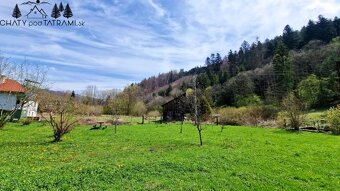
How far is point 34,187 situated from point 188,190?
588cm

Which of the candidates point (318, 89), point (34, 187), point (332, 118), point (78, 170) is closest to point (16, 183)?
point (34, 187)

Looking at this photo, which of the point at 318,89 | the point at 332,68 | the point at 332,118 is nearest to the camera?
the point at 332,118

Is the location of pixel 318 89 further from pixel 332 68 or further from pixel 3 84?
pixel 3 84

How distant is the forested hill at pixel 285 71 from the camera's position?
7019cm

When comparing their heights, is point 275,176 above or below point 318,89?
below

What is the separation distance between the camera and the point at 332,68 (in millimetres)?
72625

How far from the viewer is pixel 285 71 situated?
7606 centimetres

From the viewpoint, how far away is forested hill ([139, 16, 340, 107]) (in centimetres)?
7019

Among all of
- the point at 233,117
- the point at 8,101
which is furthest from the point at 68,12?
the point at 8,101

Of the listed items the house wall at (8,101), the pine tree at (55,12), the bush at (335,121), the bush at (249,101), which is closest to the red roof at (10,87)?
the house wall at (8,101)

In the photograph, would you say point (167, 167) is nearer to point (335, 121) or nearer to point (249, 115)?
point (335, 121)

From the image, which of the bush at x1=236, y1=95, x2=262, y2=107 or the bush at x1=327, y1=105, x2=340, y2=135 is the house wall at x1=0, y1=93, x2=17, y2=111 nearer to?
the bush at x1=236, y1=95, x2=262, y2=107

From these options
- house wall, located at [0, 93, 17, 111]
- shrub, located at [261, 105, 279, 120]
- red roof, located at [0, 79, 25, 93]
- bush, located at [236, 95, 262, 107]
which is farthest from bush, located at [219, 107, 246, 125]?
house wall, located at [0, 93, 17, 111]

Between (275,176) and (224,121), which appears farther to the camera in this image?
(224,121)
